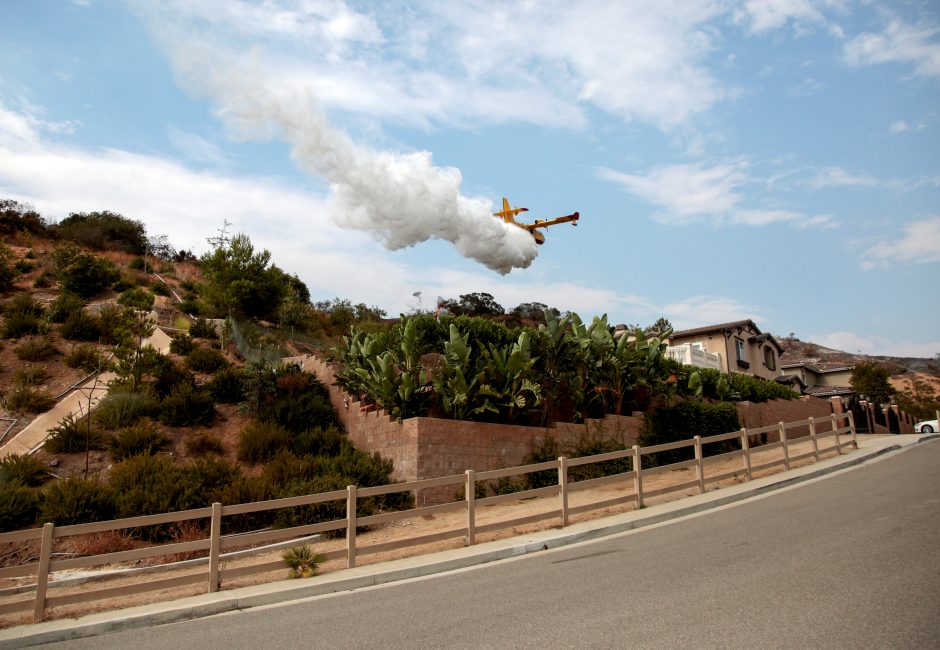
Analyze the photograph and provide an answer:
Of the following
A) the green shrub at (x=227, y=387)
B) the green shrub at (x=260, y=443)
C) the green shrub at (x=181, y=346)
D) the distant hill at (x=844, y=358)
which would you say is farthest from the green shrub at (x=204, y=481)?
the distant hill at (x=844, y=358)

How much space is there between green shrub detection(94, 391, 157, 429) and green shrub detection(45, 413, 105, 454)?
74 centimetres

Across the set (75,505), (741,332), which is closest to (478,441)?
(75,505)

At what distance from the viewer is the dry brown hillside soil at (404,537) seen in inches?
389

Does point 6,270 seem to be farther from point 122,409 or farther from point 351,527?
Result: point 351,527

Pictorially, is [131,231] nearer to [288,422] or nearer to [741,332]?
[288,422]

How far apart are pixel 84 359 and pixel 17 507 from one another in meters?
11.6

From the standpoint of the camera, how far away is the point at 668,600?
23.7ft

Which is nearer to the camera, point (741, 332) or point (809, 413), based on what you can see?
point (809, 413)

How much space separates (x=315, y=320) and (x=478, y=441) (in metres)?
22.0

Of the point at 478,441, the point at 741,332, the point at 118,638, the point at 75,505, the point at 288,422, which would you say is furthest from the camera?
the point at 741,332

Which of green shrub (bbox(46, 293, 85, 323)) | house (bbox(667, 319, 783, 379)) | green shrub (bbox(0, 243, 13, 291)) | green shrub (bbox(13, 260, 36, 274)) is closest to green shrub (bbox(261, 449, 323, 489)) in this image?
green shrub (bbox(46, 293, 85, 323))

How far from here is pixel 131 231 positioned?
52625mm

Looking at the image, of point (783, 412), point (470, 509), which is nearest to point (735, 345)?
point (783, 412)

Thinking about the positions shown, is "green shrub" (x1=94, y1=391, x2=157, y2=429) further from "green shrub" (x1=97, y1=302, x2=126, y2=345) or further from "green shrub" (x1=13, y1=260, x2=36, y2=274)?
"green shrub" (x1=13, y1=260, x2=36, y2=274)
